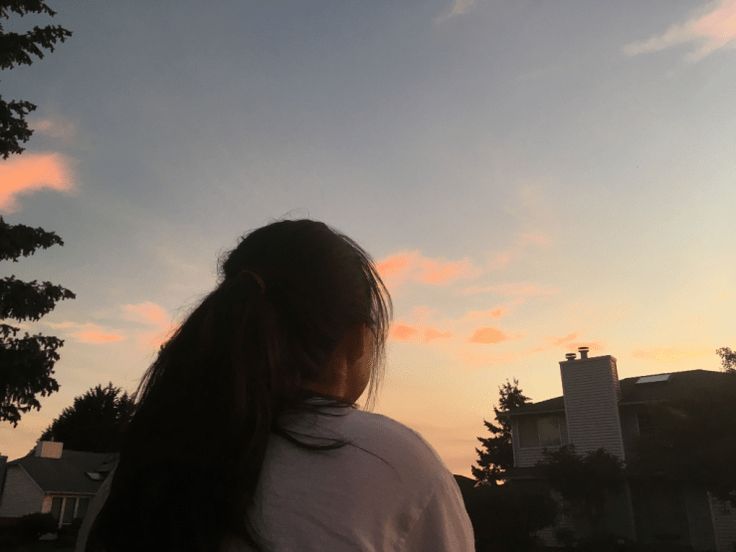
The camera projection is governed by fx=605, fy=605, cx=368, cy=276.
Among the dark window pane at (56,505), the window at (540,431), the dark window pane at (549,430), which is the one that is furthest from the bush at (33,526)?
the dark window pane at (549,430)

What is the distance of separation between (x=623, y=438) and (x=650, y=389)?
3072mm

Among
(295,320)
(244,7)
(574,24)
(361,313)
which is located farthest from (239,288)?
(574,24)

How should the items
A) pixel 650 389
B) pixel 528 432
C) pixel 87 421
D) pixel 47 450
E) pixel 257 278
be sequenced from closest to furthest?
pixel 257 278 < pixel 650 389 < pixel 528 432 < pixel 47 450 < pixel 87 421

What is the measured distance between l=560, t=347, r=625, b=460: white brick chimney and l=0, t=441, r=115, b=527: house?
29.1 meters

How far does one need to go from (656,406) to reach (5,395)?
21.5 meters

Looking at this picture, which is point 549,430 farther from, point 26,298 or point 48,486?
point 48,486

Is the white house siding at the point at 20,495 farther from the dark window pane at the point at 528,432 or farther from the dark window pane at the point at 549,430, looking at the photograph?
the dark window pane at the point at 549,430

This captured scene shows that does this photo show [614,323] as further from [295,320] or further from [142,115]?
[295,320]

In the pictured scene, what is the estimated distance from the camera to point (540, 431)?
31375 mm

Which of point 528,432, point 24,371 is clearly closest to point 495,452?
point 528,432

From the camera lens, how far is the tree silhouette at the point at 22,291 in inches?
556

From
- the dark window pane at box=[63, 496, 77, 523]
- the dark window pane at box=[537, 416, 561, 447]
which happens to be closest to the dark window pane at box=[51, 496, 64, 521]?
the dark window pane at box=[63, 496, 77, 523]

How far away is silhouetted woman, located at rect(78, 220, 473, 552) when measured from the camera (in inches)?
41.9

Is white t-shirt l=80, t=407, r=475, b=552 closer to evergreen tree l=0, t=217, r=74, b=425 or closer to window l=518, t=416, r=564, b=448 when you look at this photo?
evergreen tree l=0, t=217, r=74, b=425
